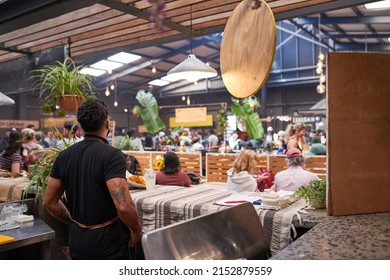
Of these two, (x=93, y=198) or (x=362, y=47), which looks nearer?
(x=93, y=198)

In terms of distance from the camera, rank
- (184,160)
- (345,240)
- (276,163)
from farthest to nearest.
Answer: (184,160) → (276,163) → (345,240)

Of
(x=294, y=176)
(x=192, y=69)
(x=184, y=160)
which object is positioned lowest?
(x=184, y=160)

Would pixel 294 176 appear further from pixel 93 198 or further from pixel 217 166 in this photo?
pixel 217 166

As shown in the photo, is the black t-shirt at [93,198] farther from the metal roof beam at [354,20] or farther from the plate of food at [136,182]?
the metal roof beam at [354,20]

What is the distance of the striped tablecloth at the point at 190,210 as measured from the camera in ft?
5.51

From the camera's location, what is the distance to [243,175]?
3.72 meters

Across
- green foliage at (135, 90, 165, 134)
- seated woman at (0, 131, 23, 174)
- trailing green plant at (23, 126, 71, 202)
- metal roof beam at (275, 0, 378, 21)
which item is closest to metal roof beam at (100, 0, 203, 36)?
metal roof beam at (275, 0, 378, 21)

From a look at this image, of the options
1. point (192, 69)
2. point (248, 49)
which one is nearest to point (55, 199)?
point (248, 49)

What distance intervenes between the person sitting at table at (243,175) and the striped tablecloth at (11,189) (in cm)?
203

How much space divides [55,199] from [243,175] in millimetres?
2221

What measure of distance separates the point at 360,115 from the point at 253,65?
53 cm

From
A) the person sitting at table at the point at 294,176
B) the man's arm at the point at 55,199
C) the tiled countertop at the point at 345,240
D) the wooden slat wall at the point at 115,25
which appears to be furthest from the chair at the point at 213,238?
the person sitting at table at the point at 294,176

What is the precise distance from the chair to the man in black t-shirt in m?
0.68
